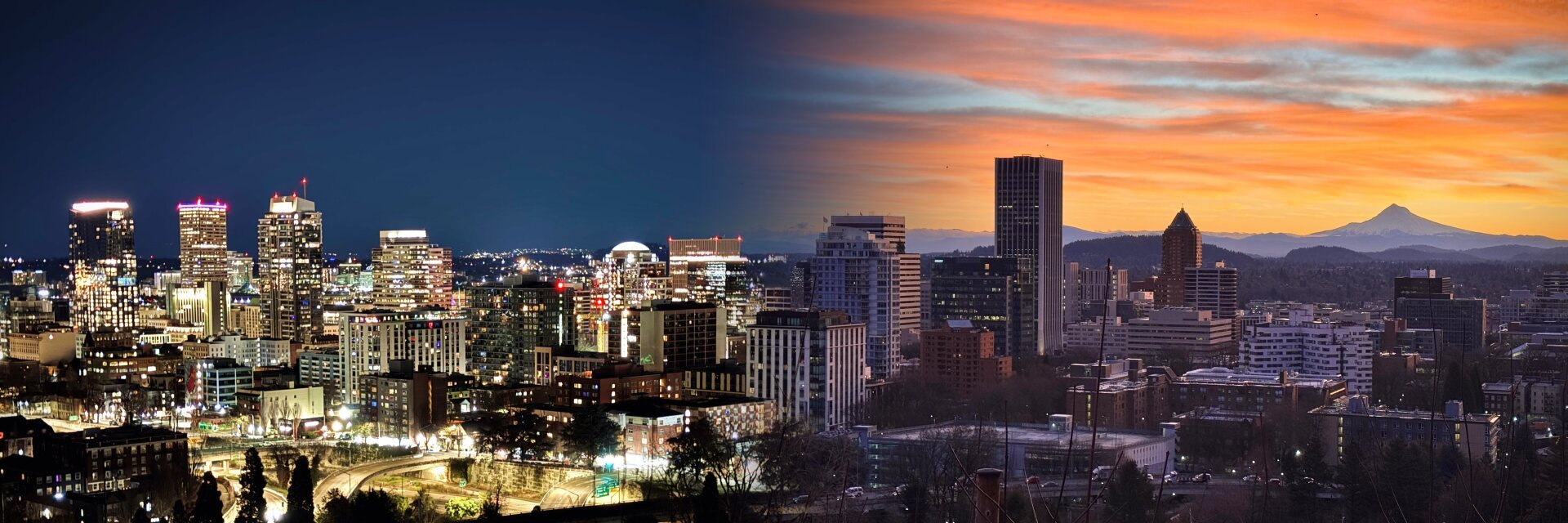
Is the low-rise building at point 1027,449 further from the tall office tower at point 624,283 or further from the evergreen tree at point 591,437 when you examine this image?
the tall office tower at point 624,283

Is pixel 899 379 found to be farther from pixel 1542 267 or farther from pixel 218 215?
pixel 218 215

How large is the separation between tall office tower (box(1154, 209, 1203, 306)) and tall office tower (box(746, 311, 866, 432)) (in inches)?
492

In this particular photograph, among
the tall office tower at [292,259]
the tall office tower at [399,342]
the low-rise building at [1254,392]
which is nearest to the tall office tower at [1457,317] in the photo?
the low-rise building at [1254,392]

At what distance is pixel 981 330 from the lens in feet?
66.0

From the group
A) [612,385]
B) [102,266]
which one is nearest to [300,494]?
[612,385]

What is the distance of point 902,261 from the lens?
2458 cm

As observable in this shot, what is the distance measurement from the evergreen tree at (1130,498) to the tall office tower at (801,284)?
11.7 m

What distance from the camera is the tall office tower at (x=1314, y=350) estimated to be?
18438 millimetres

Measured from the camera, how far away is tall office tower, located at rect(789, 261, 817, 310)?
22.4 m

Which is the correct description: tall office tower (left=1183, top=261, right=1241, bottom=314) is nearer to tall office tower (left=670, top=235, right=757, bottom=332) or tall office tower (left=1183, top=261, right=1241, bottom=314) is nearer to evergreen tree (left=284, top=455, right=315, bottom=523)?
tall office tower (left=670, top=235, right=757, bottom=332)

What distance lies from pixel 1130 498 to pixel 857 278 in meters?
12.8

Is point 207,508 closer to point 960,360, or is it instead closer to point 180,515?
point 180,515

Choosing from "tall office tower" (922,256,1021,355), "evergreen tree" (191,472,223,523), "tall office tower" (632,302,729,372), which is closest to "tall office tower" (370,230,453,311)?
"tall office tower" (922,256,1021,355)

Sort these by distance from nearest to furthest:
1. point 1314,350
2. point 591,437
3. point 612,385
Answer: point 591,437
point 612,385
point 1314,350
